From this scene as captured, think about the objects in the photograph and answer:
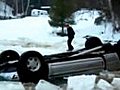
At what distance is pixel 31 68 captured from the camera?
11.5 m

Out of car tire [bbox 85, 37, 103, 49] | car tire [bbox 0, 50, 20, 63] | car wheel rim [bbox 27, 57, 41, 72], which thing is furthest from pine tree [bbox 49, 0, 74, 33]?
car wheel rim [bbox 27, 57, 41, 72]

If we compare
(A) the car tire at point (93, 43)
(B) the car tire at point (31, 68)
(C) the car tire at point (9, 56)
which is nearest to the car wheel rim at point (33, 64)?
(B) the car tire at point (31, 68)

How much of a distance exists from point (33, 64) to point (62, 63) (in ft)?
2.40

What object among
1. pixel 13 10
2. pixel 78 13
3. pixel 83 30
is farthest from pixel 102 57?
pixel 13 10

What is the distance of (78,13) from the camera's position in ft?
212

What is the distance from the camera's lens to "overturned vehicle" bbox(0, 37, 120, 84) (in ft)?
37.4

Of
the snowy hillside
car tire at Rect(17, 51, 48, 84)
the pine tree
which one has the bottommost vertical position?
the snowy hillside

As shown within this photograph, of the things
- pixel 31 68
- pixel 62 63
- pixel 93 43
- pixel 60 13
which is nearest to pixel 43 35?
pixel 60 13

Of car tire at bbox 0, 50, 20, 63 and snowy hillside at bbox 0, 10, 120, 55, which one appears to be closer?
car tire at bbox 0, 50, 20, 63

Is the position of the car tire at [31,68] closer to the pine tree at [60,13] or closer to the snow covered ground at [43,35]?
the snow covered ground at [43,35]

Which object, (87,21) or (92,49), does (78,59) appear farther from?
(87,21)

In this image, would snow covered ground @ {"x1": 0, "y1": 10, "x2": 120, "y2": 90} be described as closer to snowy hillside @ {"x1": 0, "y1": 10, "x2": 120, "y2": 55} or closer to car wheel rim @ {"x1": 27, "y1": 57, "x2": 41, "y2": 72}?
snowy hillside @ {"x1": 0, "y1": 10, "x2": 120, "y2": 55}

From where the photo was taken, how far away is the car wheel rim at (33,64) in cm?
1141

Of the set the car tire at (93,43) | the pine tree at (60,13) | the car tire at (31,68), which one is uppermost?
the car tire at (93,43)
